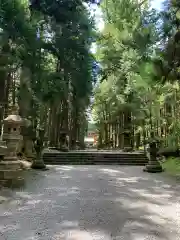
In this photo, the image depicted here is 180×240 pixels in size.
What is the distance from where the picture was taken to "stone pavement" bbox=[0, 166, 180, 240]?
11.3ft

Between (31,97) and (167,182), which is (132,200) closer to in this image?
(167,182)

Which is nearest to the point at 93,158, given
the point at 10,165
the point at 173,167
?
the point at 173,167

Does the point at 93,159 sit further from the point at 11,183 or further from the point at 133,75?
the point at 11,183

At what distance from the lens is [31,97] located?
1186 centimetres

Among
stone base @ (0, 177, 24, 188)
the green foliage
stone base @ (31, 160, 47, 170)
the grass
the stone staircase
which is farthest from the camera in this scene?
the stone staircase

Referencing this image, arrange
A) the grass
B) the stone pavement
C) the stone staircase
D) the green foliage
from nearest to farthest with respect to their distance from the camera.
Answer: the stone pavement
the grass
the green foliage
the stone staircase

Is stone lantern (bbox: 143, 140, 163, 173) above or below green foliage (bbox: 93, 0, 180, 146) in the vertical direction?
below

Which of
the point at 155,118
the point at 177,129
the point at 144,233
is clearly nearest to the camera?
the point at 144,233

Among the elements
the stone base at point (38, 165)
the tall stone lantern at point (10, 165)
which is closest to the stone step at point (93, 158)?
the stone base at point (38, 165)

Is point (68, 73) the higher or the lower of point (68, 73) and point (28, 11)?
the lower

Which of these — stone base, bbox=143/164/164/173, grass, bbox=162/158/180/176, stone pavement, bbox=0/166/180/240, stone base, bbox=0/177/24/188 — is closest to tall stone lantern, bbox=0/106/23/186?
stone base, bbox=0/177/24/188

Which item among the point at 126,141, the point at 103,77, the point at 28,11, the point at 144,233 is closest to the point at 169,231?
the point at 144,233

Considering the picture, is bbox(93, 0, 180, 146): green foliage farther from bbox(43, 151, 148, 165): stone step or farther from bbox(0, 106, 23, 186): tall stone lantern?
bbox(0, 106, 23, 186): tall stone lantern

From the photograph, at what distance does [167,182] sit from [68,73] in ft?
23.4
